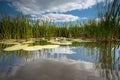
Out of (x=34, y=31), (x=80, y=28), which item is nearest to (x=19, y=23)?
(x=34, y=31)

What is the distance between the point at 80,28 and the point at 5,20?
12.6 ft

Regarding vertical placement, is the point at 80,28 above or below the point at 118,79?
above

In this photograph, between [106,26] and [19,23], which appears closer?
[106,26]

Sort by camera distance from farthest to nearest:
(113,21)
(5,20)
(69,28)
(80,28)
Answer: (69,28) → (80,28) → (5,20) → (113,21)

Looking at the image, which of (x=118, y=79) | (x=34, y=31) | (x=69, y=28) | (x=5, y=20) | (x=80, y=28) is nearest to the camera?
(x=118, y=79)

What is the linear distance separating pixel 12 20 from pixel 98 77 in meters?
6.03

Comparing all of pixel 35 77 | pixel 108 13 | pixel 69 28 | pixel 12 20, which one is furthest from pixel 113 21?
pixel 69 28

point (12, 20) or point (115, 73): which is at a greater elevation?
point (12, 20)

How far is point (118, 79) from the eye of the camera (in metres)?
1.31

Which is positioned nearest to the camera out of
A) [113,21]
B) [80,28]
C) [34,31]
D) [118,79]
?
[118,79]

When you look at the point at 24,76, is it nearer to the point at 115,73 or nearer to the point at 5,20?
the point at 115,73

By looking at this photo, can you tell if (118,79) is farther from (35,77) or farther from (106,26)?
(106,26)

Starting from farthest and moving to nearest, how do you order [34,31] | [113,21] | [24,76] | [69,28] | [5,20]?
[69,28], [34,31], [5,20], [113,21], [24,76]

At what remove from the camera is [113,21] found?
4.54 meters
